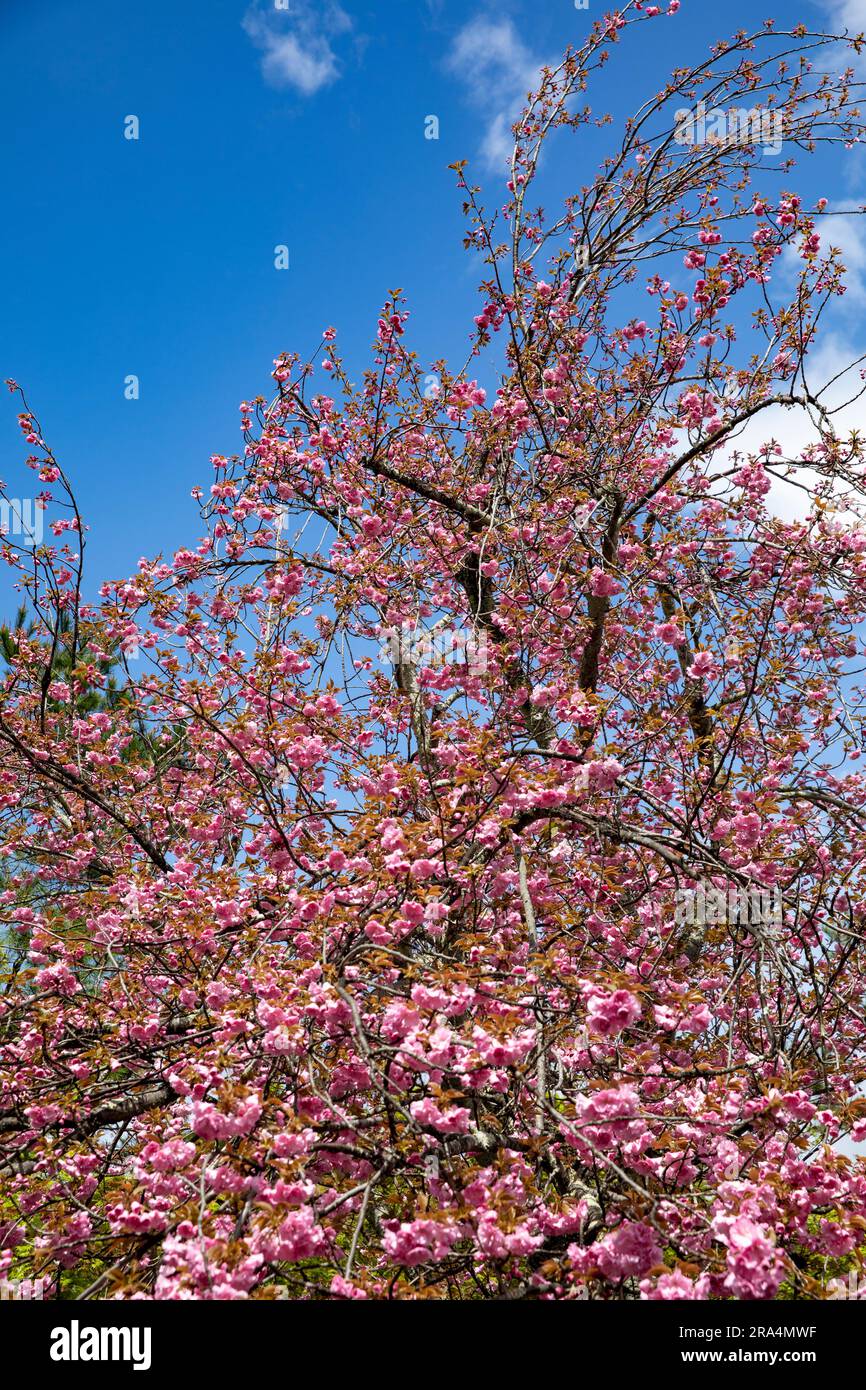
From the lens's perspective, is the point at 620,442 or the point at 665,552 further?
the point at 620,442

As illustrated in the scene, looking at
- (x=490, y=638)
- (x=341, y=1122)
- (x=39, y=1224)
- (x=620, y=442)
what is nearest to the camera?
(x=341, y=1122)

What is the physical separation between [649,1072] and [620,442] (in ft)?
16.4

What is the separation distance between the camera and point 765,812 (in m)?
4.25

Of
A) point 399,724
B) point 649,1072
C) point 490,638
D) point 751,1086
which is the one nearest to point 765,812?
point 751,1086

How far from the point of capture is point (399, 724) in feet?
20.5

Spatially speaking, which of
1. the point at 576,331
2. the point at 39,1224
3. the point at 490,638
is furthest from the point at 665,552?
the point at 39,1224

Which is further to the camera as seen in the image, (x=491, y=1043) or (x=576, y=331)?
(x=576, y=331)

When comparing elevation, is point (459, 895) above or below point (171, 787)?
below
